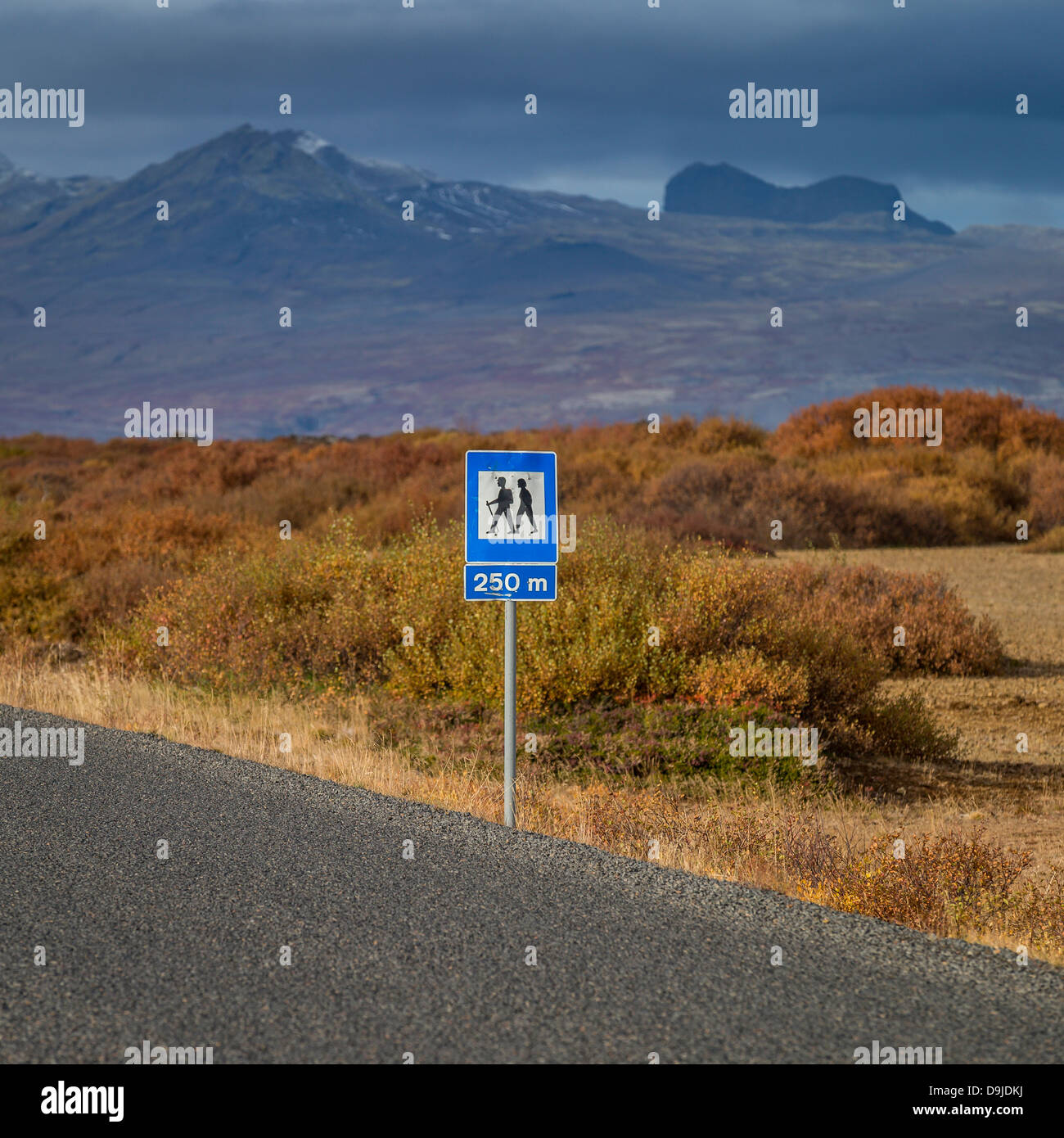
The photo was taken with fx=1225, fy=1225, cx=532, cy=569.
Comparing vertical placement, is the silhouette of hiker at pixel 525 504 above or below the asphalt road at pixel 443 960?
above

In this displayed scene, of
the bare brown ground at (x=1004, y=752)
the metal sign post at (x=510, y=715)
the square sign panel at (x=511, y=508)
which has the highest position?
the square sign panel at (x=511, y=508)

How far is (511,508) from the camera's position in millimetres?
7379

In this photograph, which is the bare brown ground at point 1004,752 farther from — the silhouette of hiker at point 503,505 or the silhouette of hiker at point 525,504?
the silhouette of hiker at point 503,505

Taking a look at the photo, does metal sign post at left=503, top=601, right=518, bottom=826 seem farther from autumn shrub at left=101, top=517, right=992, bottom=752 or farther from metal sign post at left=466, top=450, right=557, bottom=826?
autumn shrub at left=101, top=517, right=992, bottom=752

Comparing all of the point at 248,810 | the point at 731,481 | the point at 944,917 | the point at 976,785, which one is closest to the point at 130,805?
the point at 248,810

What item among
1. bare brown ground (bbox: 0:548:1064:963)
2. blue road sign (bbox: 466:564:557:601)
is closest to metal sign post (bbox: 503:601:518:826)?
blue road sign (bbox: 466:564:557:601)

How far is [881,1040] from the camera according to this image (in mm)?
4180

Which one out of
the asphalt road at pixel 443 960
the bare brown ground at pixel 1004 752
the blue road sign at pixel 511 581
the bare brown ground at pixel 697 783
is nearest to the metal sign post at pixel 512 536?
the blue road sign at pixel 511 581

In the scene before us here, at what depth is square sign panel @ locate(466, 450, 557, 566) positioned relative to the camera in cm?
722

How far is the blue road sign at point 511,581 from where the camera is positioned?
24.2 ft

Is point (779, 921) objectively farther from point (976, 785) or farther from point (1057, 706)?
point (1057, 706)

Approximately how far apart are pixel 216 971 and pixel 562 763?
5579 millimetres

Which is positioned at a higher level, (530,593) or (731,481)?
(731,481)

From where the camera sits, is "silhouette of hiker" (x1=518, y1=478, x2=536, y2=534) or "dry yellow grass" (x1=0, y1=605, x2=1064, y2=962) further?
"silhouette of hiker" (x1=518, y1=478, x2=536, y2=534)
